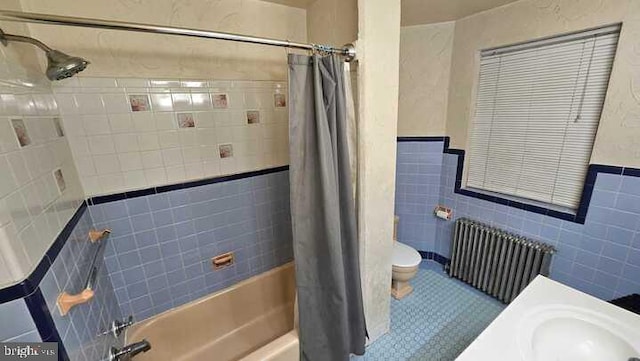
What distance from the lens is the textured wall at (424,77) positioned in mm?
2008

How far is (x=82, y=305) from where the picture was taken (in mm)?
909

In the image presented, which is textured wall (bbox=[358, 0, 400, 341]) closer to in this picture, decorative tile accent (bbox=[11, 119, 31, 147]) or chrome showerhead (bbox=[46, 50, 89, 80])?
chrome showerhead (bbox=[46, 50, 89, 80])

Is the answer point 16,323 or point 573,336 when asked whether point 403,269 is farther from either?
point 16,323

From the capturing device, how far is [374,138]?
1.33 meters

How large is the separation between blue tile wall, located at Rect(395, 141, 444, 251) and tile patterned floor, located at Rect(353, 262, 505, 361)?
0.39 m

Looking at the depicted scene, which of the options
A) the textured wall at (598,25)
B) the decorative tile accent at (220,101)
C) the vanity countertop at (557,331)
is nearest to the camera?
the vanity countertop at (557,331)

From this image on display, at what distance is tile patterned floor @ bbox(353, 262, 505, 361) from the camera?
159cm

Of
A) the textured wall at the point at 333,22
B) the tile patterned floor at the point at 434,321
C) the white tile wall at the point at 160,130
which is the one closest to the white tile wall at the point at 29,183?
the white tile wall at the point at 160,130

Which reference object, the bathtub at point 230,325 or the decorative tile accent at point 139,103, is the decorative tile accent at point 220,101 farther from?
the bathtub at point 230,325

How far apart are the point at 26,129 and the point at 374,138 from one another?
1335mm

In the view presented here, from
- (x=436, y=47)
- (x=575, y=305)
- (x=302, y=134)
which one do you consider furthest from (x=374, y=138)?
(x=436, y=47)

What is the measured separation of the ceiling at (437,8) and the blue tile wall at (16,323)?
70.6 inches

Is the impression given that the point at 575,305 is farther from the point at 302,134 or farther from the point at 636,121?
the point at 302,134

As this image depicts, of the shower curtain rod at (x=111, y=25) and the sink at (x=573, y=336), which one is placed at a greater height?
the shower curtain rod at (x=111, y=25)
